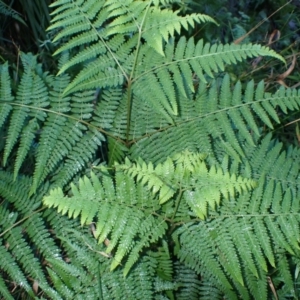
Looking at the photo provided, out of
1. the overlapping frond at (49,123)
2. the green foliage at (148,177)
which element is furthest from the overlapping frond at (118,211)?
the overlapping frond at (49,123)

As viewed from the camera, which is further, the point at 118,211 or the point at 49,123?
the point at 49,123

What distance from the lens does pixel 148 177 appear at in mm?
1742

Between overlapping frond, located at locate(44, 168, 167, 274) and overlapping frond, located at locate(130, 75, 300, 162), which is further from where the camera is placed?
overlapping frond, located at locate(130, 75, 300, 162)

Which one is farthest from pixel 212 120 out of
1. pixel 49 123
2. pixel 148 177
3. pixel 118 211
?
pixel 49 123

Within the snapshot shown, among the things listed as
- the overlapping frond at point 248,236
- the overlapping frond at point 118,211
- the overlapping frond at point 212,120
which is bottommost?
the overlapping frond at point 248,236

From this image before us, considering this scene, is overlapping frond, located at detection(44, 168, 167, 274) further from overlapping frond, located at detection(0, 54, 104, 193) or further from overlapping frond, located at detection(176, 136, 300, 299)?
overlapping frond, located at detection(0, 54, 104, 193)

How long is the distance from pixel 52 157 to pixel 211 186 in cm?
82

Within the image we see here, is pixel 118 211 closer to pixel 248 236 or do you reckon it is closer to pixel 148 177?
pixel 148 177

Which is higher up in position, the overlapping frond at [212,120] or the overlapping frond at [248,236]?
the overlapping frond at [212,120]

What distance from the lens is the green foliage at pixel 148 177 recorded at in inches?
70.6

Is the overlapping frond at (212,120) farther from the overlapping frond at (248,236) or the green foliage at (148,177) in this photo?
the overlapping frond at (248,236)

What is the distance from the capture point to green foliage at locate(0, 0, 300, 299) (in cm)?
179

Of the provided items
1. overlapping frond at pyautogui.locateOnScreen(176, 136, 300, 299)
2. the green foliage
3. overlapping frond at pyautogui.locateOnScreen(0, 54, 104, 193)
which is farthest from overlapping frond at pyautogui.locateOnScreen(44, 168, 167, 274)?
overlapping frond at pyautogui.locateOnScreen(0, 54, 104, 193)

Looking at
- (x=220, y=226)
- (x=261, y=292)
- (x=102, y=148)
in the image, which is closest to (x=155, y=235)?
(x=220, y=226)
